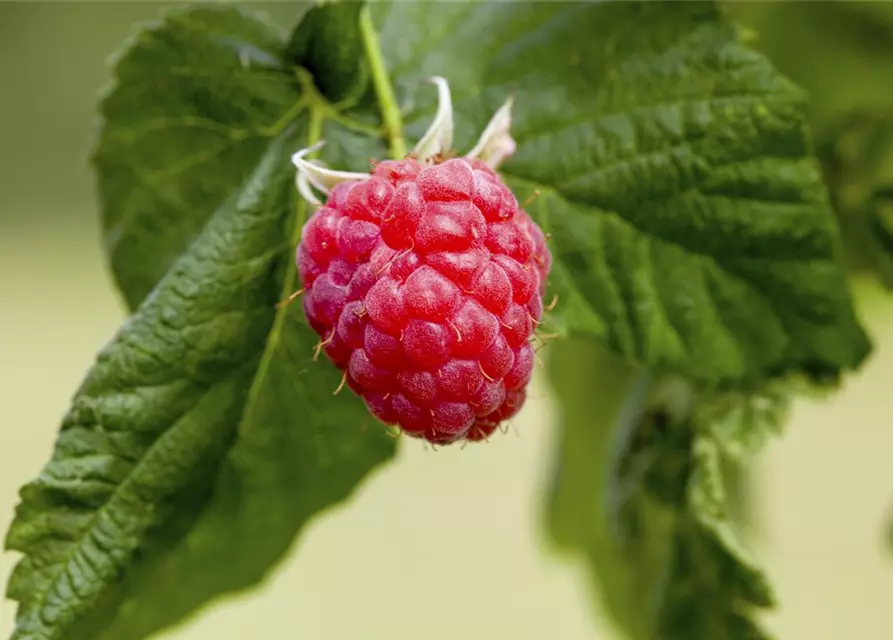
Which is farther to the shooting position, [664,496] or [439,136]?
[664,496]

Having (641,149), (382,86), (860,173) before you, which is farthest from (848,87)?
(382,86)

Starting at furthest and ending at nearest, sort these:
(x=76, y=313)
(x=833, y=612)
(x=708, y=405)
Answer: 1. (x=76, y=313)
2. (x=833, y=612)
3. (x=708, y=405)

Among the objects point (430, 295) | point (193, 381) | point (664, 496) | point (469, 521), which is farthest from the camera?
point (469, 521)

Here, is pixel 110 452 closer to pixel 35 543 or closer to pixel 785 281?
pixel 35 543

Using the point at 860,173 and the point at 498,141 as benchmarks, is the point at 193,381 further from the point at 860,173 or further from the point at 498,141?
the point at 860,173

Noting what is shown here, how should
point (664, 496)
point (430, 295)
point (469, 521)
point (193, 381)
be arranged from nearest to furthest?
point (430, 295) < point (193, 381) < point (664, 496) < point (469, 521)

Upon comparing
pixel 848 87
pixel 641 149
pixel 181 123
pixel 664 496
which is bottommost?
pixel 664 496

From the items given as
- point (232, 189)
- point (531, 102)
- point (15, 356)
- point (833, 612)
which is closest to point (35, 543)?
point (232, 189)
